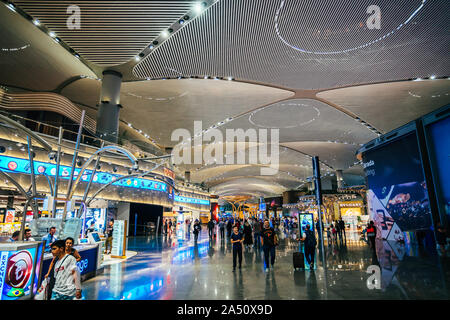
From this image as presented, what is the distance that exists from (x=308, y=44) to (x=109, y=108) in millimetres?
11812

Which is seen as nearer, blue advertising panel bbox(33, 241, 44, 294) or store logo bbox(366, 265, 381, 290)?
blue advertising panel bbox(33, 241, 44, 294)

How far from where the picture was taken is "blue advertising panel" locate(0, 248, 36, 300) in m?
3.83

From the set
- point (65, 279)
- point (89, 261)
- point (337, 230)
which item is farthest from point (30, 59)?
point (337, 230)

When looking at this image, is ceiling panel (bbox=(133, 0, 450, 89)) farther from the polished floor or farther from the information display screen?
the polished floor

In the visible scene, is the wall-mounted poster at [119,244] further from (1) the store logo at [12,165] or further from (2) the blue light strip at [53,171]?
(1) the store logo at [12,165]

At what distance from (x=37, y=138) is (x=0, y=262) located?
12.8 feet

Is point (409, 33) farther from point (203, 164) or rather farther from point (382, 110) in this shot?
point (203, 164)

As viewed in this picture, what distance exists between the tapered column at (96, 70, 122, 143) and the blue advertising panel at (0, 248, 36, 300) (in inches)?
464

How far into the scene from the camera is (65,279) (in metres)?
3.23

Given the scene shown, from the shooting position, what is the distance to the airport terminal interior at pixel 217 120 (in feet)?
20.1

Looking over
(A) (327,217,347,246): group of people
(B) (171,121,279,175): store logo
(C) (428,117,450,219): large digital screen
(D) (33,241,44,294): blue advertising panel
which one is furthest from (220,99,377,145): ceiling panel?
(D) (33,241,44,294): blue advertising panel

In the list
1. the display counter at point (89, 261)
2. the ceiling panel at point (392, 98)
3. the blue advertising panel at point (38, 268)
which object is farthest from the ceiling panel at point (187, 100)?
the blue advertising panel at point (38, 268)

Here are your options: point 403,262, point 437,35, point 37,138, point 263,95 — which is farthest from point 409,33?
point 37,138

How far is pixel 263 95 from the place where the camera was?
755 inches
